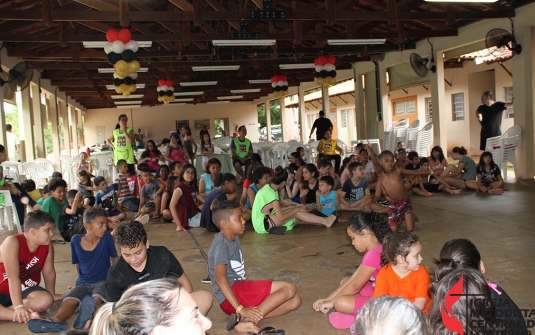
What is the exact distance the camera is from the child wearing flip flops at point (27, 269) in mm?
3201

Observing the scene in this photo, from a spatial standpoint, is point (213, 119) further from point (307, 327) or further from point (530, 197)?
point (307, 327)

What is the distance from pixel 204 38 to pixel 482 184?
5.74m

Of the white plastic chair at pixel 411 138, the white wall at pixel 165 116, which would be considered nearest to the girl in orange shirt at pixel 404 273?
the white plastic chair at pixel 411 138

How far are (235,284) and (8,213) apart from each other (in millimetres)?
4751

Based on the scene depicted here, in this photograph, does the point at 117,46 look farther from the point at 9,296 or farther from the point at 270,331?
the point at 270,331

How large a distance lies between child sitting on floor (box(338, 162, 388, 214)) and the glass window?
9711 millimetres

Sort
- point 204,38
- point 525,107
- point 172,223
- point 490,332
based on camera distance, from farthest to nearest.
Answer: point 204,38
point 525,107
point 172,223
point 490,332

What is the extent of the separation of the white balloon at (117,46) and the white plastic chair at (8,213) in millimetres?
3038

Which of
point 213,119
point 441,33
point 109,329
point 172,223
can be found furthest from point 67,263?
point 213,119

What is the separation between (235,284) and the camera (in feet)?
10.4

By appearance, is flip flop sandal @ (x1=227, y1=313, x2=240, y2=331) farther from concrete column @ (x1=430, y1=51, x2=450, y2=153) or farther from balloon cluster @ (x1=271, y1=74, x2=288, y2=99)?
balloon cluster @ (x1=271, y1=74, x2=288, y2=99)

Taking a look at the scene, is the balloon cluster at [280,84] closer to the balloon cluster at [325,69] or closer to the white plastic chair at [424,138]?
the balloon cluster at [325,69]

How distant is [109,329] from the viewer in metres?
1.23

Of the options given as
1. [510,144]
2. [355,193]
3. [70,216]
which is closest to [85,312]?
[70,216]
